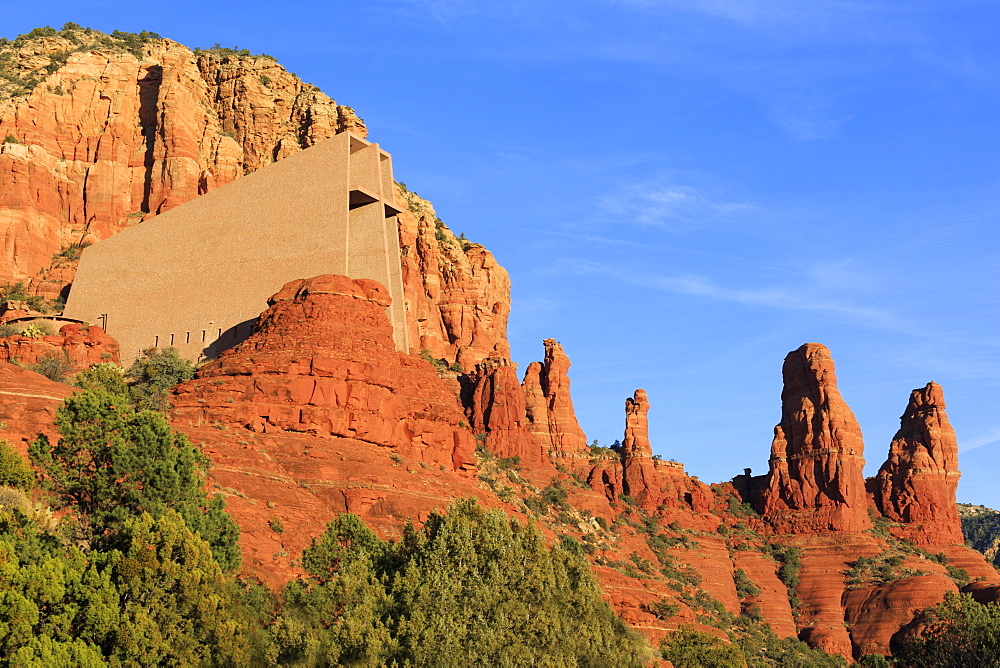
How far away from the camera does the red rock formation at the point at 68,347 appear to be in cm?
6706

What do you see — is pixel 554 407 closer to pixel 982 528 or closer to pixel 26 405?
pixel 26 405

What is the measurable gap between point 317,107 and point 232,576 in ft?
239

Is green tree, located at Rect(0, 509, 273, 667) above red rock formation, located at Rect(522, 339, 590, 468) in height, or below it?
below

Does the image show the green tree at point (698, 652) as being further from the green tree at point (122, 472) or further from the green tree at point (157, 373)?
the green tree at point (157, 373)

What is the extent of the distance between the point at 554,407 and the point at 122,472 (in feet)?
222

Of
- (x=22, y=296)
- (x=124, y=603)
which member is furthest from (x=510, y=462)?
(x=124, y=603)

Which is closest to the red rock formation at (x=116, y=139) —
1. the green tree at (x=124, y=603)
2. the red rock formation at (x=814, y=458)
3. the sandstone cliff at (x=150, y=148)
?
the sandstone cliff at (x=150, y=148)

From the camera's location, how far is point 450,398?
6812 cm

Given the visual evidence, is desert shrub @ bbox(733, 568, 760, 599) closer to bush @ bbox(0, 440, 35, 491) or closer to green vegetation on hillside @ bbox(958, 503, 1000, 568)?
green vegetation on hillside @ bbox(958, 503, 1000, 568)

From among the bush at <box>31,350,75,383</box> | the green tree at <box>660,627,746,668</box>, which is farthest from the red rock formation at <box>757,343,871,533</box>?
the bush at <box>31,350,75,383</box>

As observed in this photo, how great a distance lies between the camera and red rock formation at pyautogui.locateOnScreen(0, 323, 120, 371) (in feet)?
220

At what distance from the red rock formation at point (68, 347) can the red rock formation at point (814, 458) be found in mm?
55702

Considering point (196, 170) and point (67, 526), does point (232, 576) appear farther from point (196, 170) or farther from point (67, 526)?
point (196, 170)

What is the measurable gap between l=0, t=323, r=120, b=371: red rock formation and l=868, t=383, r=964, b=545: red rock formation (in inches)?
2493
